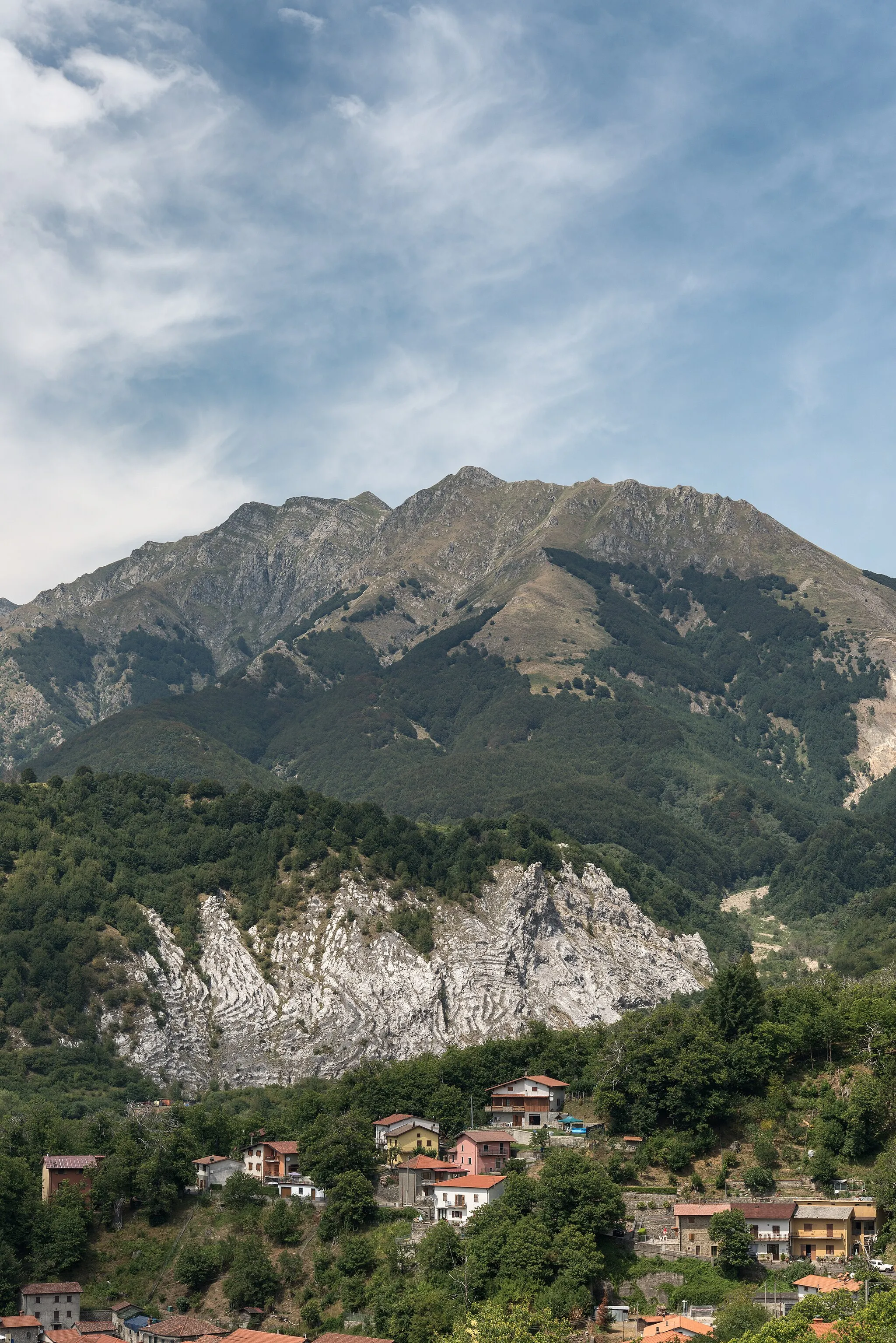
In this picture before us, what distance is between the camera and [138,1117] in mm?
133250

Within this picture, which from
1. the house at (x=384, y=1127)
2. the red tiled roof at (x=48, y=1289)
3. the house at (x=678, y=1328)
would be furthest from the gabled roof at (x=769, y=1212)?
the red tiled roof at (x=48, y=1289)

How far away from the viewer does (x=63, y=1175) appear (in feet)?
376

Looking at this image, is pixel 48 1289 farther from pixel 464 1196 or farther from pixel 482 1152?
pixel 482 1152

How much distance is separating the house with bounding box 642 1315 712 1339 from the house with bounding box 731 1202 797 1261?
25.9 ft

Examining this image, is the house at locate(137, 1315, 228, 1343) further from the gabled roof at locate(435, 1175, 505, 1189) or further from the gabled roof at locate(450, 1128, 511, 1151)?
the gabled roof at locate(450, 1128, 511, 1151)

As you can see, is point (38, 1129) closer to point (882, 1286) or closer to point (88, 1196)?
point (88, 1196)

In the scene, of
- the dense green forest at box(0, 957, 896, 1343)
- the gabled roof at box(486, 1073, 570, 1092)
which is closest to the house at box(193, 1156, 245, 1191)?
the dense green forest at box(0, 957, 896, 1343)

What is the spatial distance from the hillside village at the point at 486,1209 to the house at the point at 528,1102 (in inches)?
3.8

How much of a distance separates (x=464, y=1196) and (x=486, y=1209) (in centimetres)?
479

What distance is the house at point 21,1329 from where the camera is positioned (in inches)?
3797

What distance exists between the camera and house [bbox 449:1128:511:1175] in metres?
112

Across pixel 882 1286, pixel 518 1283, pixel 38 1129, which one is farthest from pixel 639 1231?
pixel 38 1129

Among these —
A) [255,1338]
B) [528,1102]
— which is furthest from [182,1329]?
[528,1102]

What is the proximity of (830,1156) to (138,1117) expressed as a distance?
59.4 metres
